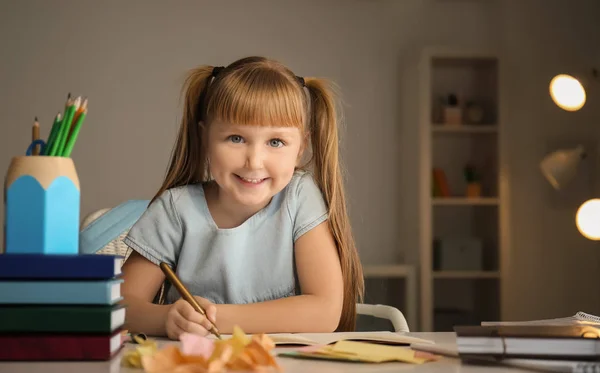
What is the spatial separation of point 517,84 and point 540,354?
404 centimetres

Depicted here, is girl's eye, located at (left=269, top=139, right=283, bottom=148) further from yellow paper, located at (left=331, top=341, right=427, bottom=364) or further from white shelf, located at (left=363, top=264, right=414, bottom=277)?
white shelf, located at (left=363, top=264, right=414, bottom=277)

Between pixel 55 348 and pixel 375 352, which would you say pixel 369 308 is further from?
pixel 55 348

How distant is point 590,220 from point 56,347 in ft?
10.7

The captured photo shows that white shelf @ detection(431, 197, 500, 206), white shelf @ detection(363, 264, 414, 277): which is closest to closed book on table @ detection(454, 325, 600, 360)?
white shelf @ detection(363, 264, 414, 277)

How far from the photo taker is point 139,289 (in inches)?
59.4

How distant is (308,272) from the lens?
4.99 ft

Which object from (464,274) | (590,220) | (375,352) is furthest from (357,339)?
(464,274)

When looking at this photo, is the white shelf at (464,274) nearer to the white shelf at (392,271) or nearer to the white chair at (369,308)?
the white shelf at (392,271)

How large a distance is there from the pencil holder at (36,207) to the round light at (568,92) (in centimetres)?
335

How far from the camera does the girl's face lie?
1424 millimetres

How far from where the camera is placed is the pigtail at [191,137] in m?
1.56

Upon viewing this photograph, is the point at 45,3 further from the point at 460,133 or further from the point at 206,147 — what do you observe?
the point at 206,147

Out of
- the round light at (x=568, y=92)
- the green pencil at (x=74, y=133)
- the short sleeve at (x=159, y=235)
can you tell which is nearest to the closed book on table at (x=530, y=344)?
the green pencil at (x=74, y=133)

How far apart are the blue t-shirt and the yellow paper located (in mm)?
539
